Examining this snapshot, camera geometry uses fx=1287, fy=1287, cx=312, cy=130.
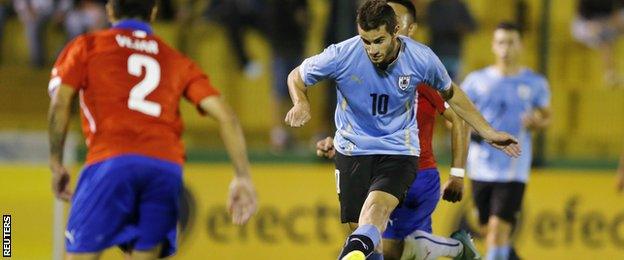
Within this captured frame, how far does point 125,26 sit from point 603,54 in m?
9.85

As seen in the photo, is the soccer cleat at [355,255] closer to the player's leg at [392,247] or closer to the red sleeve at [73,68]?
the player's leg at [392,247]

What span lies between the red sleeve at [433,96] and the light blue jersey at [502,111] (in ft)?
8.82

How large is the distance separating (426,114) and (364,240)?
5.40 ft

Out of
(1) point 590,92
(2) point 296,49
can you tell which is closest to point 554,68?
(1) point 590,92

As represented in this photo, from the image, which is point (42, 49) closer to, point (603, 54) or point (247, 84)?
point (247, 84)

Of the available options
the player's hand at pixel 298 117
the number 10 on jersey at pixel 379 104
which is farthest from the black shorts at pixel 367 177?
the player's hand at pixel 298 117

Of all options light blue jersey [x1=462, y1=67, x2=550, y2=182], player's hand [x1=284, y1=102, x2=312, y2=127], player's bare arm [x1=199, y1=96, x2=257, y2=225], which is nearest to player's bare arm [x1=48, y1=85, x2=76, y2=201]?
player's bare arm [x1=199, y1=96, x2=257, y2=225]

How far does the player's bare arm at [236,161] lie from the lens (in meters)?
6.73

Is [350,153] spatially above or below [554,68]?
below

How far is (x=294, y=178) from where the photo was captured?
14.1 metres

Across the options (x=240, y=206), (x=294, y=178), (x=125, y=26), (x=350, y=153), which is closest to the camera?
(x=240, y=206)

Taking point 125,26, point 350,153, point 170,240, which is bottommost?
point 170,240

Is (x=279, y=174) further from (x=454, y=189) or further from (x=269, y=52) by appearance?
(x=454, y=189)

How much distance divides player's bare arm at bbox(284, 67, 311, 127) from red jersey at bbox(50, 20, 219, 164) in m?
0.69
